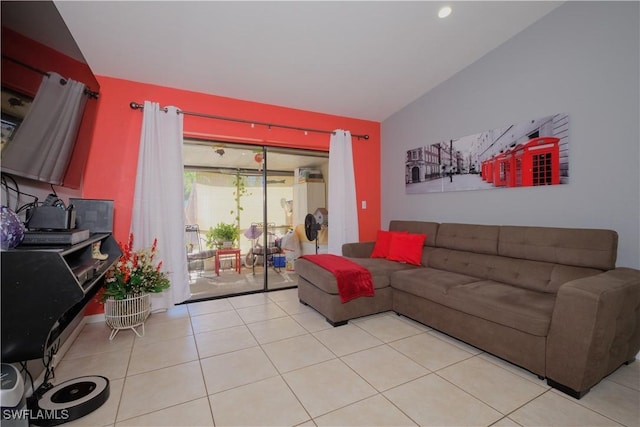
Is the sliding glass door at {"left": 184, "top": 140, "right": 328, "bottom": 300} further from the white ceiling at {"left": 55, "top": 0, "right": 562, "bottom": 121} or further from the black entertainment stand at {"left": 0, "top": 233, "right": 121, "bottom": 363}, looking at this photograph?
the black entertainment stand at {"left": 0, "top": 233, "right": 121, "bottom": 363}

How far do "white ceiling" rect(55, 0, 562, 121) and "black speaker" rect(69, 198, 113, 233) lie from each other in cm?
146

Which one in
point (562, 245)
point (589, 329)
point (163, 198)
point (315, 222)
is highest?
point (163, 198)

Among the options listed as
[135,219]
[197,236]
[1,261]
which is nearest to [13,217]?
[1,261]

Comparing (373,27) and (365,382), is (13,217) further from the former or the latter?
(373,27)

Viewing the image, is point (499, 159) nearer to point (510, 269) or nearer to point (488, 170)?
point (488, 170)

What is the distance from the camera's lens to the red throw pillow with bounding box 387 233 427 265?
3371 millimetres

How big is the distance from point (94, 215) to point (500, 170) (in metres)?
3.95

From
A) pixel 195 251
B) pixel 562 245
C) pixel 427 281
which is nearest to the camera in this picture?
pixel 562 245

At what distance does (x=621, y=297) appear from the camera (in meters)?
1.71

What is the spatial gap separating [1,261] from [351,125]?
4.15m

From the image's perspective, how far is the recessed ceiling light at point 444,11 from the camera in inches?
97.3

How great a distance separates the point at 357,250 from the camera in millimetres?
3885

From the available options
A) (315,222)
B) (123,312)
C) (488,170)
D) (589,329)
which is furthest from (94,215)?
(488,170)

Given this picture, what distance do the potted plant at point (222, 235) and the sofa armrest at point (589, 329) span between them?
3740mm
